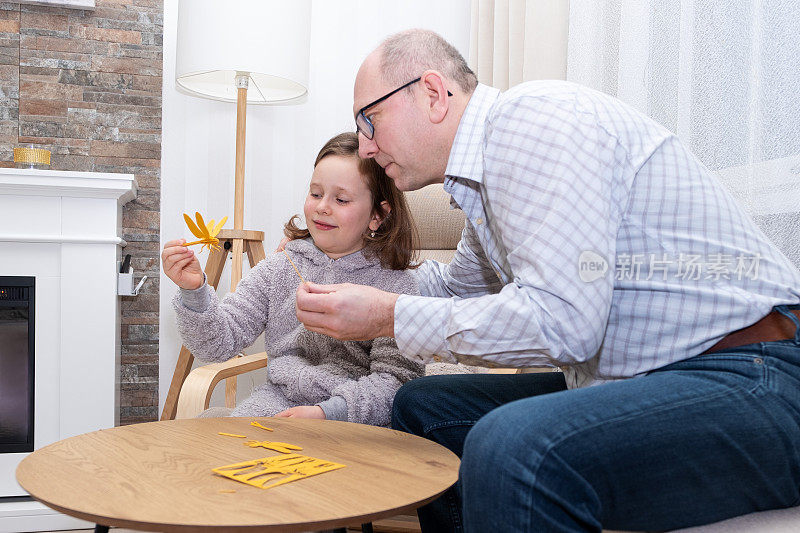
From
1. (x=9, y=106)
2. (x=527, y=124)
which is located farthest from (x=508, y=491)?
(x=9, y=106)

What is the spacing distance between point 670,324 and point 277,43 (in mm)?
1836

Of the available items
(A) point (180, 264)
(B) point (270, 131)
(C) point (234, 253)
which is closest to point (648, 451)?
(A) point (180, 264)

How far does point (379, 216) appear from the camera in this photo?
1848 millimetres

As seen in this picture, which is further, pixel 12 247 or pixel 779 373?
pixel 12 247

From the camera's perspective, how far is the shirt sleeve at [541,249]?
102 centimetres

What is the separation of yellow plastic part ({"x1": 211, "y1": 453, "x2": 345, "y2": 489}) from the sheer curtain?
3.34 ft

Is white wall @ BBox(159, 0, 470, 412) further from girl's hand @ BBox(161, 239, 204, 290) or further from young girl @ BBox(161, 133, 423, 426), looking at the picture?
girl's hand @ BBox(161, 239, 204, 290)

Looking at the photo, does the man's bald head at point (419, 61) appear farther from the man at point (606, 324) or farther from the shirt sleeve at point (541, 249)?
the shirt sleeve at point (541, 249)

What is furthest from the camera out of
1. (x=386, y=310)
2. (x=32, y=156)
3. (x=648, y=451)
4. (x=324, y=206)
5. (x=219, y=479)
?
(x=32, y=156)

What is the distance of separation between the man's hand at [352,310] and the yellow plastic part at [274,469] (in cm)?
21

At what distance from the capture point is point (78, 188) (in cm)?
242

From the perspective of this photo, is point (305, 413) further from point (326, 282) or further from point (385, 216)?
point (385, 216)

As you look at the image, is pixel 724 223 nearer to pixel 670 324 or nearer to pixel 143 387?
pixel 670 324

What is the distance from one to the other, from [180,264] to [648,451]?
1025 mm
